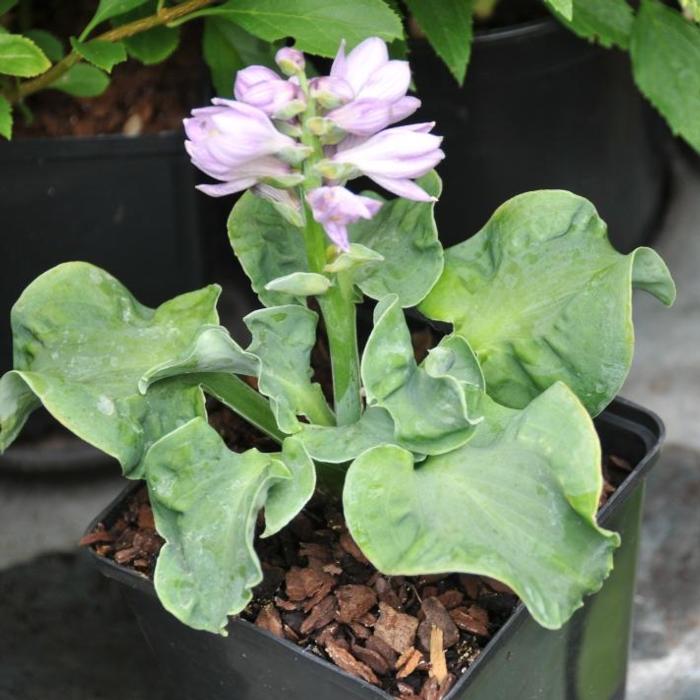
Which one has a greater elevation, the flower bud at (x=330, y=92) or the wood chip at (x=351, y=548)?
the flower bud at (x=330, y=92)

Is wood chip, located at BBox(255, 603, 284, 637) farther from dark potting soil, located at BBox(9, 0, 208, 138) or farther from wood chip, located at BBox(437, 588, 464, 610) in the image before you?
dark potting soil, located at BBox(9, 0, 208, 138)

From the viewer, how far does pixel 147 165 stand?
1.25 metres

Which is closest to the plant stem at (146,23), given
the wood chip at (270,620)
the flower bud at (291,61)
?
the flower bud at (291,61)

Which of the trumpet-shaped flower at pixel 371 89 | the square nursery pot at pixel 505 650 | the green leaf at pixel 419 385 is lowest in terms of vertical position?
the square nursery pot at pixel 505 650

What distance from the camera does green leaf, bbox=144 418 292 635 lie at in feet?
2.51

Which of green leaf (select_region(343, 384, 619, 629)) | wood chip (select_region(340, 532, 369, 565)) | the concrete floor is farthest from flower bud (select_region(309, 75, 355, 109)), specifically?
the concrete floor

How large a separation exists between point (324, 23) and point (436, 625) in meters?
0.46

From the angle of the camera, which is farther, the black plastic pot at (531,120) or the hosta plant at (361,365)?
the black plastic pot at (531,120)

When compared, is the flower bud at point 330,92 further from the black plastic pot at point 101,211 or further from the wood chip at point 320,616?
the black plastic pot at point 101,211

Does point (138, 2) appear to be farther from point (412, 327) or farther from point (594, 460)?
point (594, 460)

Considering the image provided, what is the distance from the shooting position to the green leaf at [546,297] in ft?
2.79

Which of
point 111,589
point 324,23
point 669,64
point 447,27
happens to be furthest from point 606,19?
point 111,589

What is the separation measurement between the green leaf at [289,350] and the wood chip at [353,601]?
126mm

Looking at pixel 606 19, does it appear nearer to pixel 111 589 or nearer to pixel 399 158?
pixel 399 158
